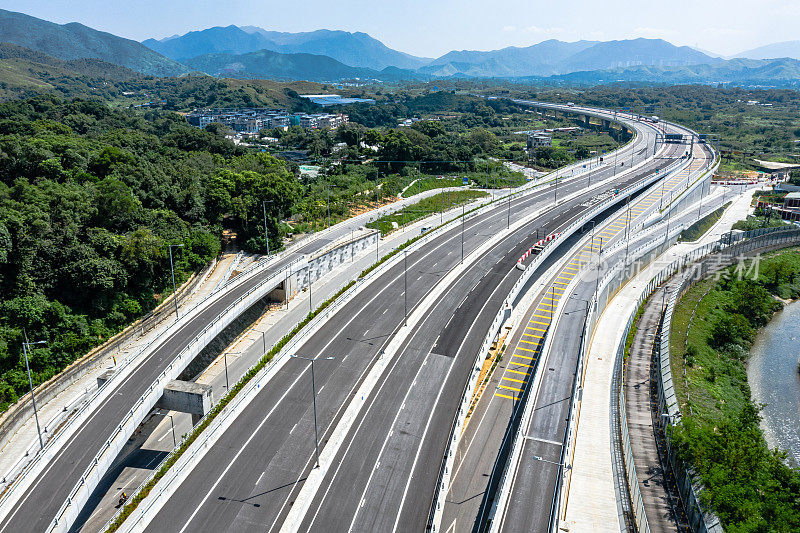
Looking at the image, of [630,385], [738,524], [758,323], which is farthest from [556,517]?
[758,323]

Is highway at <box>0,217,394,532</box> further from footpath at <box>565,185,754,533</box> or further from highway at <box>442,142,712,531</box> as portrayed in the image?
footpath at <box>565,185,754,533</box>

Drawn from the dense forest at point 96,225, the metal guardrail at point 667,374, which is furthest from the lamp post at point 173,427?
the metal guardrail at point 667,374

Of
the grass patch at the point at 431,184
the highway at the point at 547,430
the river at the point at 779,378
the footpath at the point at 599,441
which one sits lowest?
the river at the point at 779,378

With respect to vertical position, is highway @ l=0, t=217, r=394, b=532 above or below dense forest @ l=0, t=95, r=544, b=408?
below

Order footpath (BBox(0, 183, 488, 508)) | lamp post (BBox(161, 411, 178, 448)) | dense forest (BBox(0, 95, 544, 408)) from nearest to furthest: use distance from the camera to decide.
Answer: footpath (BBox(0, 183, 488, 508)), lamp post (BBox(161, 411, 178, 448)), dense forest (BBox(0, 95, 544, 408))

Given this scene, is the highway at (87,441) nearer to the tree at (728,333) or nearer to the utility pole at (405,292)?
the utility pole at (405,292)

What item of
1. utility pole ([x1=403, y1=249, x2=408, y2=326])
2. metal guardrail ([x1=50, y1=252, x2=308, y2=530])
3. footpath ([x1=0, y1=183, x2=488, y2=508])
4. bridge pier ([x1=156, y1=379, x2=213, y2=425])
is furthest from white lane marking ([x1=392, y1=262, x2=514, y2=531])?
footpath ([x1=0, y1=183, x2=488, y2=508])

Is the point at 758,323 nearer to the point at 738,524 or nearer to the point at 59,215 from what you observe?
the point at 738,524
